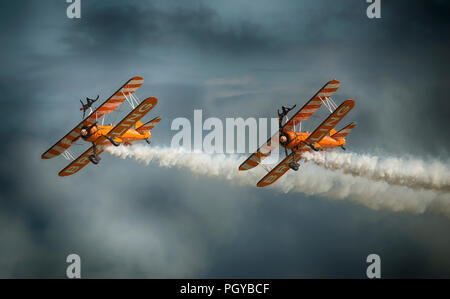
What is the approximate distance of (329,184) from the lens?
39.1 metres

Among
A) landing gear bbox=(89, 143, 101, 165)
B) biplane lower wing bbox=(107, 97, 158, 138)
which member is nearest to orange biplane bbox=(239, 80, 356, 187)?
biplane lower wing bbox=(107, 97, 158, 138)

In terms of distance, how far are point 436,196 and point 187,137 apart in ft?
54.5

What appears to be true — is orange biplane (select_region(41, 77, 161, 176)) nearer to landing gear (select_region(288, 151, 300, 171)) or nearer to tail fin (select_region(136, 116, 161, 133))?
tail fin (select_region(136, 116, 161, 133))

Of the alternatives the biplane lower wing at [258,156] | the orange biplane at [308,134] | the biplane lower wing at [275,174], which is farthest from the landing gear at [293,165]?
the biplane lower wing at [258,156]

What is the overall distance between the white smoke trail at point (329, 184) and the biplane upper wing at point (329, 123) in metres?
5.66

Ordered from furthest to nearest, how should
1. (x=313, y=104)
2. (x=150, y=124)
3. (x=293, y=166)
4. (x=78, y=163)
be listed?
(x=78, y=163) → (x=150, y=124) → (x=313, y=104) → (x=293, y=166)

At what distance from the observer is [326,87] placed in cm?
3158

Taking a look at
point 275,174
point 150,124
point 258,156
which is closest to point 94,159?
point 150,124

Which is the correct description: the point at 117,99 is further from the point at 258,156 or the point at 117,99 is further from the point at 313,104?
the point at 313,104

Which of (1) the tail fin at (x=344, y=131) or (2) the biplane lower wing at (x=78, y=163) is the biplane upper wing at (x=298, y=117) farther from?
(2) the biplane lower wing at (x=78, y=163)

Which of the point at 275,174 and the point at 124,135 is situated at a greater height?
the point at 124,135

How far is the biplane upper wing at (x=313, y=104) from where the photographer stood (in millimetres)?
31562

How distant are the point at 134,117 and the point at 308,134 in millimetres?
9361
